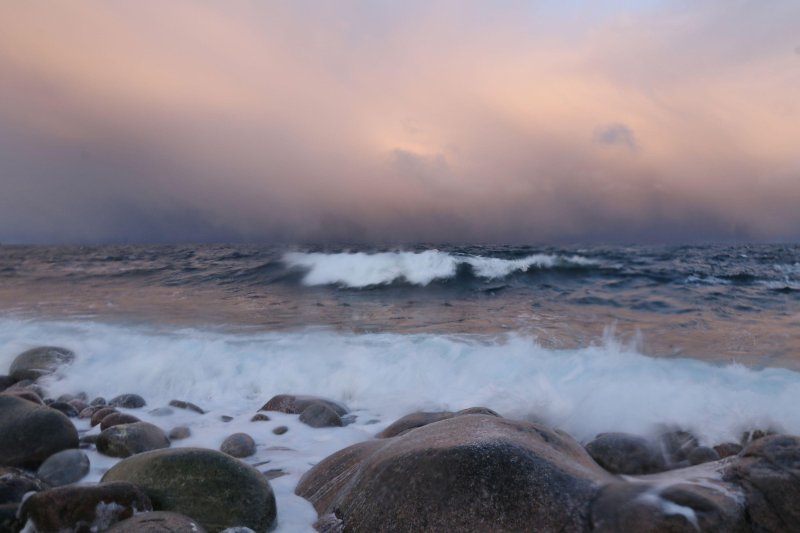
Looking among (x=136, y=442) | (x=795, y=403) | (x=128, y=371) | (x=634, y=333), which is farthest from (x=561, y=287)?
(x=136, y=442)

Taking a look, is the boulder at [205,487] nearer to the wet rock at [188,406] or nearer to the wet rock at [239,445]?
the wet rock at [239,445]

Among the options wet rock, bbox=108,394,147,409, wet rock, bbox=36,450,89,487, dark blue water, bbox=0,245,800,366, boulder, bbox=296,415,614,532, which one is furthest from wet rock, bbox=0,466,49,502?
dark blue water, bbox=0,245,800,366

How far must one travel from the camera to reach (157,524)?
98.7 inches

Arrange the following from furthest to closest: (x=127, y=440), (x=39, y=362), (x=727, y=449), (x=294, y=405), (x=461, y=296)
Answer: (x=461, y=296)
(x=39, y=362)
(x=294, y=405)
(x=727, y=449)
(x=127, y=440)

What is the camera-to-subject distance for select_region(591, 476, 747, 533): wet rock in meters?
2.14

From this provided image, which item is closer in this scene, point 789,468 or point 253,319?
point 789,468

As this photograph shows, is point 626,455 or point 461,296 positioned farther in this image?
point 461,296

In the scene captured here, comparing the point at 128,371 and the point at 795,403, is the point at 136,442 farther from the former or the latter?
the point at 795,403

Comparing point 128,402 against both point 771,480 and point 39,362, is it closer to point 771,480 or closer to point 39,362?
point 39,362

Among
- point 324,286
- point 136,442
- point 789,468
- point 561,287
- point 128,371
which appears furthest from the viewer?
point 324,286

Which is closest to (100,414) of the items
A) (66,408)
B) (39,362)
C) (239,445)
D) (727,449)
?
(66,408)

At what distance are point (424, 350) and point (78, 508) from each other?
19.6ft

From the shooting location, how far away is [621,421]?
521 cm

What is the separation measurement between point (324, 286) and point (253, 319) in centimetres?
604
